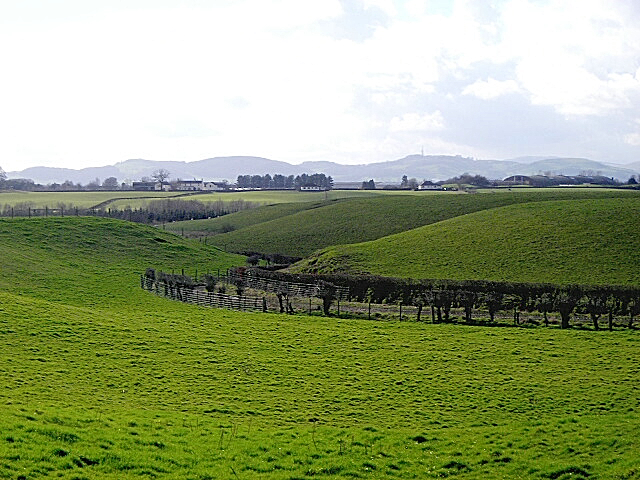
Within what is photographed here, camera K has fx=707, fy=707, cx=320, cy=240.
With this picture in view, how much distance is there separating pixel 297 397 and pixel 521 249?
1775 inches

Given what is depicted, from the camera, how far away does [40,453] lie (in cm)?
1748

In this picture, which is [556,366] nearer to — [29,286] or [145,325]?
[145,325]

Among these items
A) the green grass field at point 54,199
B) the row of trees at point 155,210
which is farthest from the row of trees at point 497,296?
the green grass field at point 54,199

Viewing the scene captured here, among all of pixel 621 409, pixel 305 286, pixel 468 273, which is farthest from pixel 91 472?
pixel 468 273

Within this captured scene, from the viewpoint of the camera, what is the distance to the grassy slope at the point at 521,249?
202 ft

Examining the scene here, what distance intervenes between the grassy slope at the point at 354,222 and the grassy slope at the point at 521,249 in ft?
58.7

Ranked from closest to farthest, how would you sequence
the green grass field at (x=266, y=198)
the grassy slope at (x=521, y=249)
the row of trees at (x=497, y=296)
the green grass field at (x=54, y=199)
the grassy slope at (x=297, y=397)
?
the grassy slope at (x=297, y=397) → the row of trees at (x=497, y=296) → the grassy slope at (x=521, y=249) → the green grass field at (x=54, y=199) → the green grass field at (x=266, y=198)

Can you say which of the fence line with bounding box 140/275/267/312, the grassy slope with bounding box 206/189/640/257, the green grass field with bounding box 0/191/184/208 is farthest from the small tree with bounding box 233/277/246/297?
the green grass field with bounding box 0/191/184/208

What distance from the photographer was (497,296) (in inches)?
2039

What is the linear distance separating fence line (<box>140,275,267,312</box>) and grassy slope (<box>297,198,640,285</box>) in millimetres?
17241

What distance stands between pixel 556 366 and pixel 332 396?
12.5 metres

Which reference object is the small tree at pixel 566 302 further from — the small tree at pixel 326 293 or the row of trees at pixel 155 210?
the row of trees at pixel 155 210

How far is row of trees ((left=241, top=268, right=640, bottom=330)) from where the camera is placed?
47.8 metres

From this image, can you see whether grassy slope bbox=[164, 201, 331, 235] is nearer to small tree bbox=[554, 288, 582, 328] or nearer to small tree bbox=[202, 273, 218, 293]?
small tree bbox=[202, 273, 218, 293]
